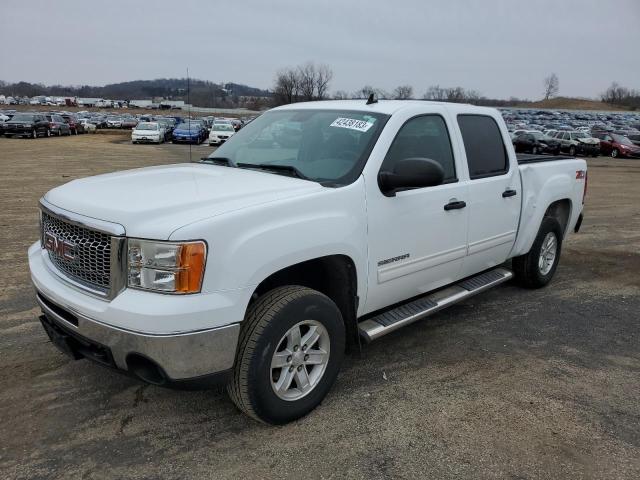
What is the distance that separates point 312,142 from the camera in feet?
12.5

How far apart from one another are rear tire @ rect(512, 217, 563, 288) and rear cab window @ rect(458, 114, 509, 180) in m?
1.12

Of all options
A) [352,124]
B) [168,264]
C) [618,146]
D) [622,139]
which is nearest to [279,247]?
[168,264]

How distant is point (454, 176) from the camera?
4160 mm

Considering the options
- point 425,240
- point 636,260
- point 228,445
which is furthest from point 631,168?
point 228,445

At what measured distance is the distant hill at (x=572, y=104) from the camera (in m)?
137

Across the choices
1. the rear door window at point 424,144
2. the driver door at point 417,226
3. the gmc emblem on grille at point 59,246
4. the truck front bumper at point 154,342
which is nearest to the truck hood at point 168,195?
the gmc emblem on grille at point 59,246

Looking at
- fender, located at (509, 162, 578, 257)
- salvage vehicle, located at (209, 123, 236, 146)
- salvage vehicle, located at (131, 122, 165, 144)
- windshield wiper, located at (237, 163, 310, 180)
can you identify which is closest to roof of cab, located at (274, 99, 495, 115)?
windshield wiper, located at (237, 163, 310, 180)

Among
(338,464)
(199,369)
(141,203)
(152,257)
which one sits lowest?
(338,464)

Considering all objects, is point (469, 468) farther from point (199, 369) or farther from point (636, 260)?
point (636, 260)

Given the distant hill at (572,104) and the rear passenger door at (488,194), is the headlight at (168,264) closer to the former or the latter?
the rear passenger door at (488,194)

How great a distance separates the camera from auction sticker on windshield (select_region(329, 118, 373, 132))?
369 centimetres

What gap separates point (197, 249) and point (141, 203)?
0.49 metres

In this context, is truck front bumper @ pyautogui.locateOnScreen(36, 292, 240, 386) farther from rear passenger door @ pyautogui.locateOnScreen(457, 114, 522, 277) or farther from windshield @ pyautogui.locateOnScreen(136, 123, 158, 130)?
windshield @ pyautogui.locateOnScreen(136, 123, 158, 130)

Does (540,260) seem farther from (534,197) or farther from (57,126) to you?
(57,126)
